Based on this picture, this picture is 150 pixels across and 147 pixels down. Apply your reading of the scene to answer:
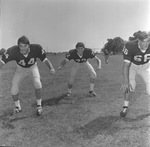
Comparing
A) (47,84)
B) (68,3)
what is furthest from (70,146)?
(47,84)

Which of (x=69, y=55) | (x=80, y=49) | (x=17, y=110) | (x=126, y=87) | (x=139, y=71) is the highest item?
(x=80, y=49)

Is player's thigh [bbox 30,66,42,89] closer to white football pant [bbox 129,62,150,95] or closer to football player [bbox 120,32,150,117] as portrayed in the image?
football player [bbox 120,32,150,117]

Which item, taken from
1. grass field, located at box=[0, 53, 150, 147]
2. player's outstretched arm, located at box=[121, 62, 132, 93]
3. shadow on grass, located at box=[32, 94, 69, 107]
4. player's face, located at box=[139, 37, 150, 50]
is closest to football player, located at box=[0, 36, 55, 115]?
grass field, located at box=[0, 53, 150, 147]

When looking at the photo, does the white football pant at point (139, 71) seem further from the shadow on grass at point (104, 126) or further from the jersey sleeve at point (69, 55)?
the jersey sleeve at point (69, 55)

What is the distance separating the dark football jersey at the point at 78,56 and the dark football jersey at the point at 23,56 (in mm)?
1296

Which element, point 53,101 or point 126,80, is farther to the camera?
point 53,101

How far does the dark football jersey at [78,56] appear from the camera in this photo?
5.87 metres

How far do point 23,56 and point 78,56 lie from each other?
1834 millimetres

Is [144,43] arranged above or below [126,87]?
above

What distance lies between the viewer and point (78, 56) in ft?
19.4

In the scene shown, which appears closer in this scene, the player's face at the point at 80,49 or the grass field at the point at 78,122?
the grass field at the point at 78,122

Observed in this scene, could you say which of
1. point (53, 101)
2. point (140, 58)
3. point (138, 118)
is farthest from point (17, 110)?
point (140, 58)

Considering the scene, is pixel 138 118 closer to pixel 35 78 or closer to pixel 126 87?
pixel 126 87

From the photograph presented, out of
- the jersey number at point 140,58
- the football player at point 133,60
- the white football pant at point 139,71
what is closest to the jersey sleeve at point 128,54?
the football player at point 133,60
